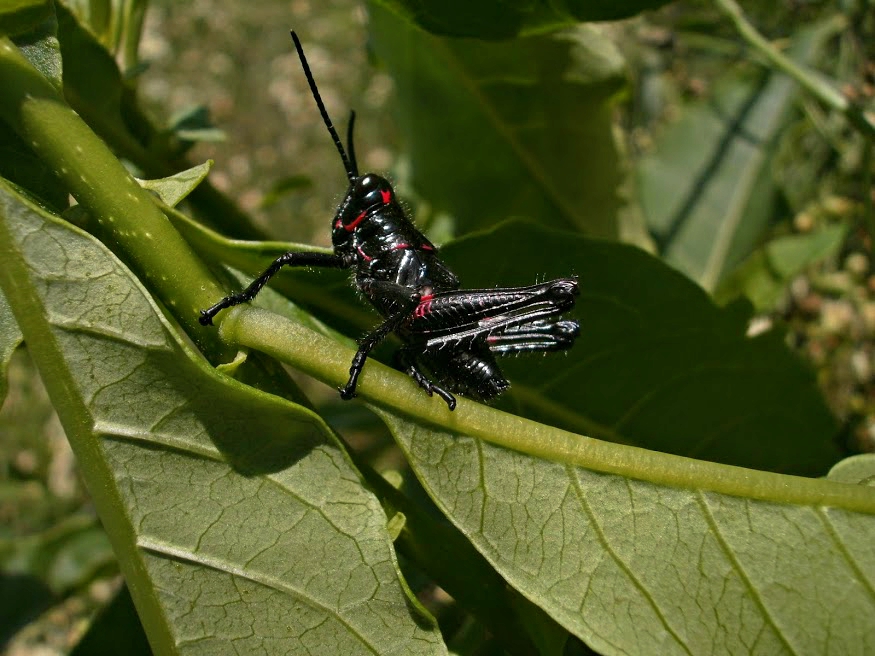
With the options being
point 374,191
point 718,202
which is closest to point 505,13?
point 374,191

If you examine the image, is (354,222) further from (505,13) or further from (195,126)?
(505,13)

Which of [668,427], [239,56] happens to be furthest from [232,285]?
[239,56]

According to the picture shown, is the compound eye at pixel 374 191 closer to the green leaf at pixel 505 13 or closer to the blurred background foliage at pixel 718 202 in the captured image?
the blurred background foliage at pixel 718 202

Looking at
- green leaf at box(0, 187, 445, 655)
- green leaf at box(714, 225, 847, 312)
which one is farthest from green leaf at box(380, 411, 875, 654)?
green leaf at box(714, 225, 847, 312)

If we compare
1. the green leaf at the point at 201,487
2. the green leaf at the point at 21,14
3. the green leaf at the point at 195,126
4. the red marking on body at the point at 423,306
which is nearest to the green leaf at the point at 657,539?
the green leaf at the point at 201,487

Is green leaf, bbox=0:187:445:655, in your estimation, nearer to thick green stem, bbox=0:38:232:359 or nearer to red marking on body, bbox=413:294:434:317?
thick green stem, bbox=0:38:232:359

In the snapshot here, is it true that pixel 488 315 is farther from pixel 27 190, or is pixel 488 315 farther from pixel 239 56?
pixel 239 56
